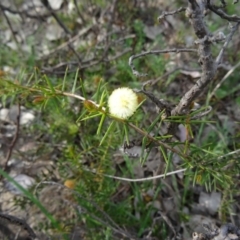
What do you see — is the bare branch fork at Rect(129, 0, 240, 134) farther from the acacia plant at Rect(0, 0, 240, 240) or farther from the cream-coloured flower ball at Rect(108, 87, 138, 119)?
the cream-coloured flower ball at Rect(108, 87, 138, 119)

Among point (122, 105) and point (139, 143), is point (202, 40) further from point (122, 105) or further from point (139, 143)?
point (139, 143)

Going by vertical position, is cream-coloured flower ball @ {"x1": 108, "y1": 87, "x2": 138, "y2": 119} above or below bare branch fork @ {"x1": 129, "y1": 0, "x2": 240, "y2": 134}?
below

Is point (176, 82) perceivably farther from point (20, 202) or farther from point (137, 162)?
point (20, 202)

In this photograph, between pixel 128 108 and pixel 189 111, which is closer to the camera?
pixel 128 108

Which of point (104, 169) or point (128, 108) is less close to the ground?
point (128, 108)

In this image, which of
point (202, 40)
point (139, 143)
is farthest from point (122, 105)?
point (139, 143)

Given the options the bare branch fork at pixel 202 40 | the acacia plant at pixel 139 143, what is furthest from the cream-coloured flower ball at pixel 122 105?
the bare branch fork at pixel 202 40

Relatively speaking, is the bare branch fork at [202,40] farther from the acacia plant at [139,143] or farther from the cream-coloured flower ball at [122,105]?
the cream-coloured flower ball at [122,105]

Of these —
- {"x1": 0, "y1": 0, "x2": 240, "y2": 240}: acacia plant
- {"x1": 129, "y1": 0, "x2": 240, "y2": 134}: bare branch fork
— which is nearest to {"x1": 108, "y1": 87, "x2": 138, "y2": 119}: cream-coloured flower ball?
{"x1": 0, "y1": 0, "x2": 240, "y2": 240}: acacia plant

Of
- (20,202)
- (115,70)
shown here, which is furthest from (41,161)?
(115,70)

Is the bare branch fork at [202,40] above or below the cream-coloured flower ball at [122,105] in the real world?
above

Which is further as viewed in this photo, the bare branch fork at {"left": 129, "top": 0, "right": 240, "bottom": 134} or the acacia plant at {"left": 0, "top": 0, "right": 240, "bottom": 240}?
the acacia plant at {"left": 0, "top": 0, "right": 240, "bottom": 240}
